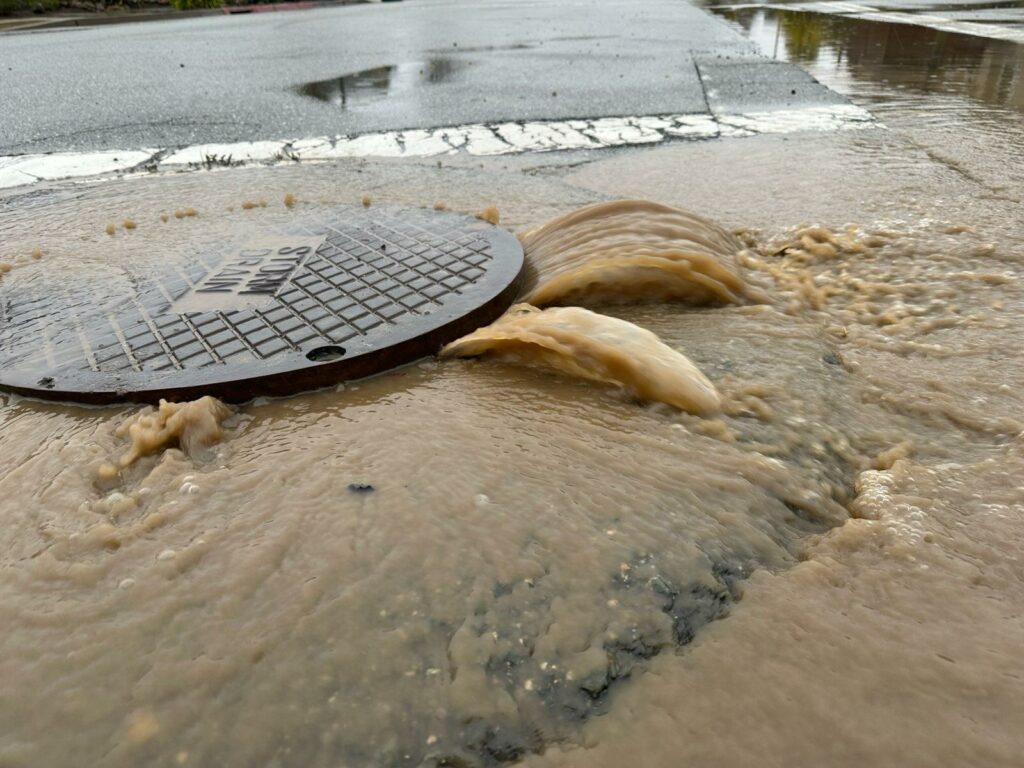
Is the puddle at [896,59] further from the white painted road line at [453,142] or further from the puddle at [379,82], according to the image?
the puddle at [379,82]

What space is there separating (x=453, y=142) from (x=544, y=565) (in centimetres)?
370

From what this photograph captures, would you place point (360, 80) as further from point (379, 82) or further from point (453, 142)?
point (453, 142)

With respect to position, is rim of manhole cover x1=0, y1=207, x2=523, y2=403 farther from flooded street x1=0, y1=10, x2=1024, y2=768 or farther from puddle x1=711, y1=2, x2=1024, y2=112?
puddle x1=711, y1=2, x2=1024, y2=112

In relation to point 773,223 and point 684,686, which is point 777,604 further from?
point 773,223

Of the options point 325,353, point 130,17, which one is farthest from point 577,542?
point 130,17

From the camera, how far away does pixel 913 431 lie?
1.68 meters

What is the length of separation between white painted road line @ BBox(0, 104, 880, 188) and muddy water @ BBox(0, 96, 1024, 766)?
2534mm

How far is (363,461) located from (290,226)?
1.57 meters

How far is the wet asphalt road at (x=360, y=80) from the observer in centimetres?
495

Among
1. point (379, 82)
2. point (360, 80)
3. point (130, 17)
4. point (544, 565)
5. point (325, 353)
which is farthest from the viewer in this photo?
point (130, 17)

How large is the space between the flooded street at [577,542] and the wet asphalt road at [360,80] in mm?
2843

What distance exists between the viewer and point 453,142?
4.42 metres

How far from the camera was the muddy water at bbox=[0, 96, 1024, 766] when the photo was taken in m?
0.98

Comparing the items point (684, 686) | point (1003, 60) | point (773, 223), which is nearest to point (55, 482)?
point (684, 686)
